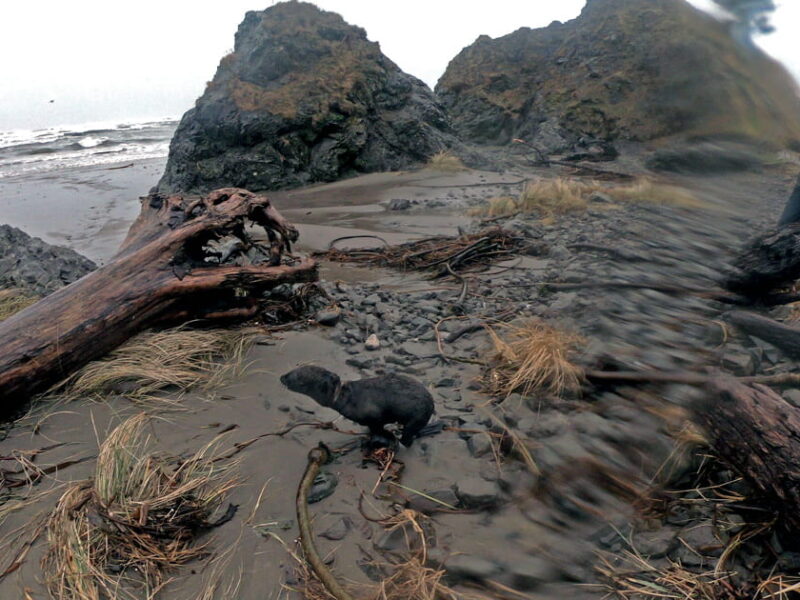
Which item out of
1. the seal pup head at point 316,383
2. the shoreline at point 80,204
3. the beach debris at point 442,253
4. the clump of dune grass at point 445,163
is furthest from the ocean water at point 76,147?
the seal pup head at point 316,383

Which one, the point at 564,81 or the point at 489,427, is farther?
the point at 564,81

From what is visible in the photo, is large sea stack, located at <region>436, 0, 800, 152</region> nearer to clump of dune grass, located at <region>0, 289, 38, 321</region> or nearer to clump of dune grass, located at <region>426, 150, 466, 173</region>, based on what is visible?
clump of dune grass, located at <region>426, 150, 466, 173</region>

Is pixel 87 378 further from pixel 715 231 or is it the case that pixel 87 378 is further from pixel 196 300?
pixel 715 231

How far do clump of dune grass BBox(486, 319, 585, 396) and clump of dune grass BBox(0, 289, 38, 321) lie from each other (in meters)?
3.51

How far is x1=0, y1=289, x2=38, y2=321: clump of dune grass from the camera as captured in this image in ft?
12.5

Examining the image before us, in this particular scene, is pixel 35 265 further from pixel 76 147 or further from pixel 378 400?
pixel 76 147

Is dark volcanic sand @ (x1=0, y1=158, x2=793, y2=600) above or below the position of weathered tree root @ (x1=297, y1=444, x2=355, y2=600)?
below

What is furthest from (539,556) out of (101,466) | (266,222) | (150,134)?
(150,134)

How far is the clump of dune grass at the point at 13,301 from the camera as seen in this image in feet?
12.5

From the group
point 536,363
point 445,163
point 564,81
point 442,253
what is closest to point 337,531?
point 536,363

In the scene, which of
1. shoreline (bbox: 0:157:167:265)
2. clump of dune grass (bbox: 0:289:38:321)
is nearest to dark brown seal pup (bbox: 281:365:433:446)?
clump of dune grass (bbox: 0:289:38:321)

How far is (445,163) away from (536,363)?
9.40 metres

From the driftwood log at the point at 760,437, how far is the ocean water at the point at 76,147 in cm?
1921

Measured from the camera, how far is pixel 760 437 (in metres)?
1.68
